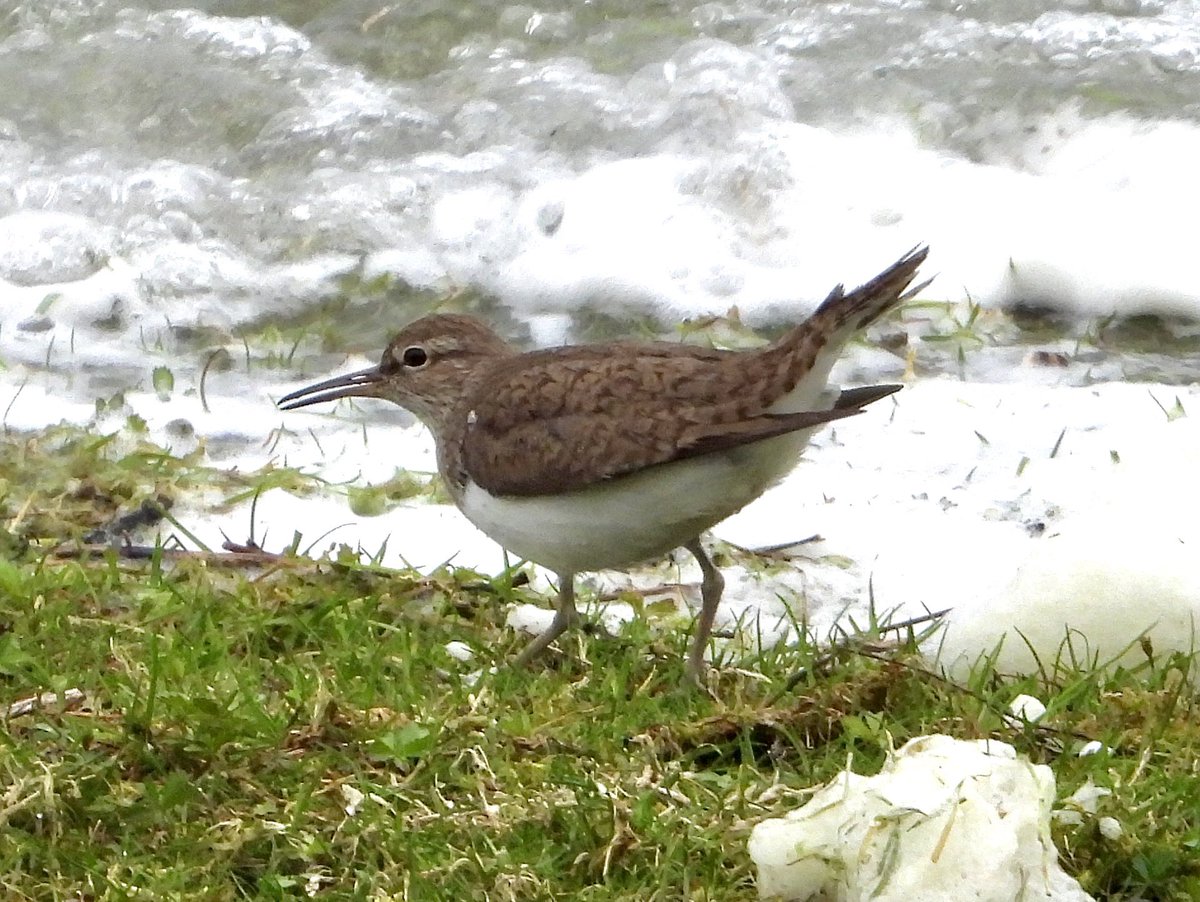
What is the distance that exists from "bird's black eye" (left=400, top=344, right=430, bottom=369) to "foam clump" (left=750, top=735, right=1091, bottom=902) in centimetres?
253

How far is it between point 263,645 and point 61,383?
306cm

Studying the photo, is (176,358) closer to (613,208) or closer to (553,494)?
(613,208)

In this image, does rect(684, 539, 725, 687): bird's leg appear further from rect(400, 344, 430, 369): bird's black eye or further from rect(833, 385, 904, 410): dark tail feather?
rect(400, 344, 430, 369): bird's black eye

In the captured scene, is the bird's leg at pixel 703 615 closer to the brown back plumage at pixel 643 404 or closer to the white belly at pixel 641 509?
the white belly at pixel 641 509

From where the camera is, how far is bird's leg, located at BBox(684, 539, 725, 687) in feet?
14.5

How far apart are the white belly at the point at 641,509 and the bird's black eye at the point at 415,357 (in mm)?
1006

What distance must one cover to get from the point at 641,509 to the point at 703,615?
1.10 ft

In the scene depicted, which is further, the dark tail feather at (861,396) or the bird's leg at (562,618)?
the bird's leg at (562,618)

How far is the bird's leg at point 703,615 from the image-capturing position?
14.5 ft

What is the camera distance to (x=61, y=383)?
7.28m

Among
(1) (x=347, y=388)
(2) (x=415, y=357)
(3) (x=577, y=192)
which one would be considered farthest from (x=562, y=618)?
(3) (x=577, y=192)

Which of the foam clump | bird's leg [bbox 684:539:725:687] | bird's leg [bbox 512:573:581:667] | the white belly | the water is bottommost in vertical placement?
the water

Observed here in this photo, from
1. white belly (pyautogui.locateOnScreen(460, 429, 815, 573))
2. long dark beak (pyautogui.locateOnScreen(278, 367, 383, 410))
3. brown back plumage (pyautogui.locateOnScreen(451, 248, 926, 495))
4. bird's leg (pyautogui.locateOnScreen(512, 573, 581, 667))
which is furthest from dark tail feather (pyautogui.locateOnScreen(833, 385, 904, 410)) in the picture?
long dark beak (pyautogui.locateOnScreen(278, 367, 383, 410))

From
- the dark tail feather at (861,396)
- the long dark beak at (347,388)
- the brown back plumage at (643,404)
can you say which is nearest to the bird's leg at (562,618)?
the brown back plumage at (643,404)
